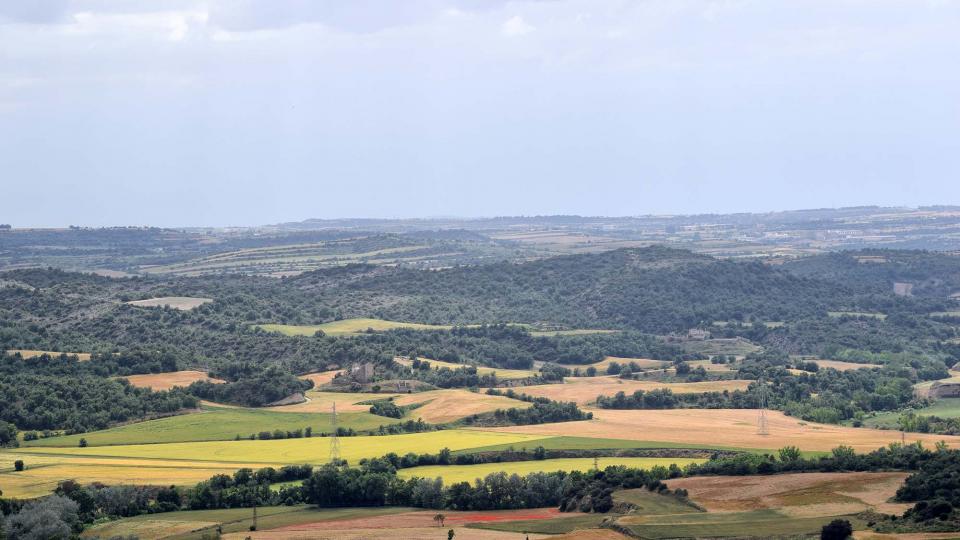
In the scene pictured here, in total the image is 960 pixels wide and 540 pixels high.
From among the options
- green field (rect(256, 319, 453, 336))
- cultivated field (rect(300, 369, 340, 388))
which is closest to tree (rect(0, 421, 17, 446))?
cultivated field (rect(300, 369, 340, 388))

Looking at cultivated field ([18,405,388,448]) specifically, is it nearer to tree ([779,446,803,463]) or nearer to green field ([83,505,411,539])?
green field ([83,505,411,539])

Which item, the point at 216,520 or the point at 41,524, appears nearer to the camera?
the point at 41,524

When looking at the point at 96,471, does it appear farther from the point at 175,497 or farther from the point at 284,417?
the point at 284,417

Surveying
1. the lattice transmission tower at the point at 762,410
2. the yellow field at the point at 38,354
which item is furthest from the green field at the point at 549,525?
the yellow field at the point at 38,354

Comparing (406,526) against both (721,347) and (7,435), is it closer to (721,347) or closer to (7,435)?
(7,435)

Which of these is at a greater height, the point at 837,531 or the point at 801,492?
the point at 837,531

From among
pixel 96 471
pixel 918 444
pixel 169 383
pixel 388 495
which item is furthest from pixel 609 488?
pixel 169 383

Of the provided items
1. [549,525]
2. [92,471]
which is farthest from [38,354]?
[549,525]
